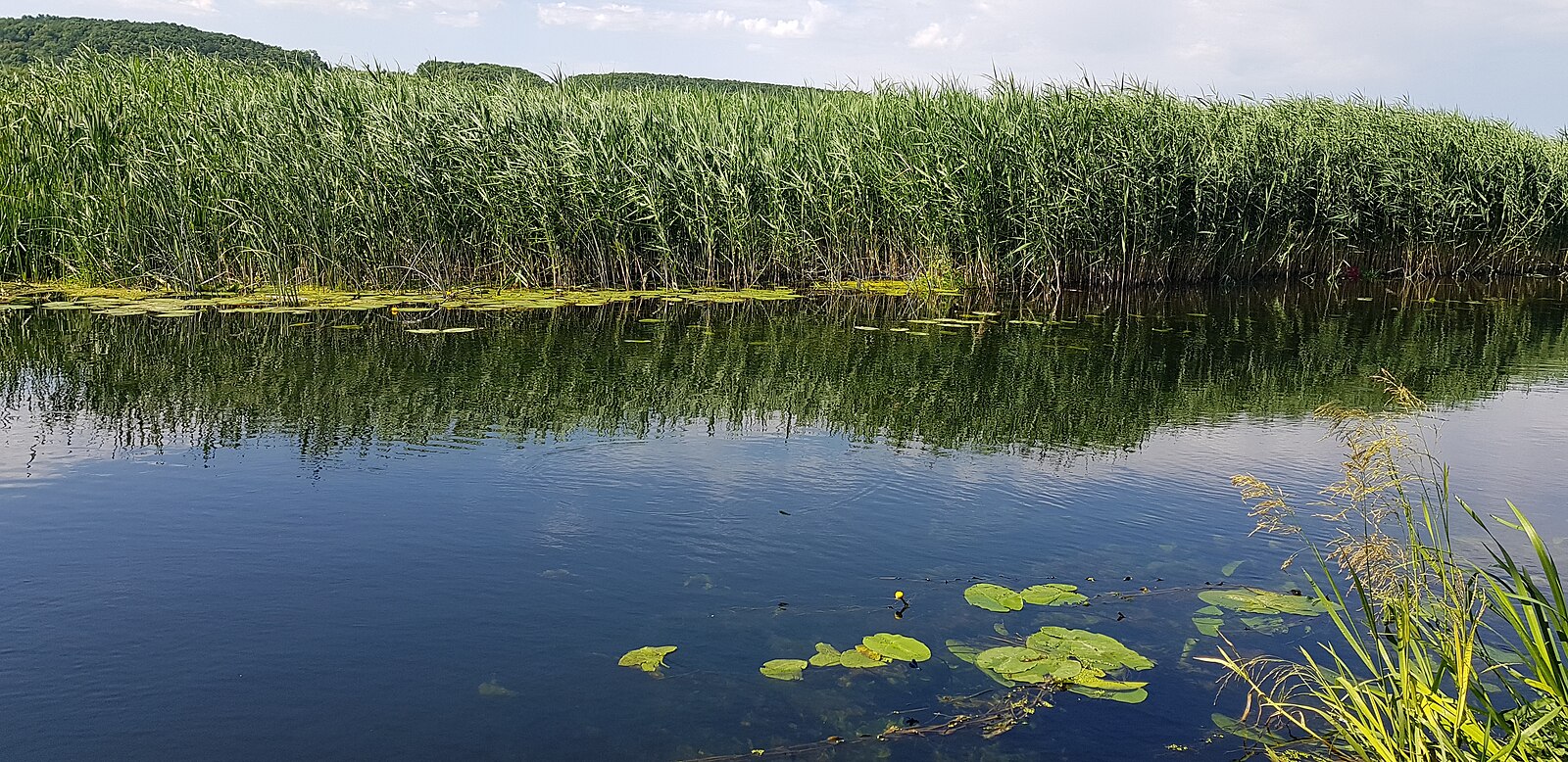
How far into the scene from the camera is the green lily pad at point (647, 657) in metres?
3.66

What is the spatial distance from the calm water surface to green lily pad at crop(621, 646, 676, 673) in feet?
0.11

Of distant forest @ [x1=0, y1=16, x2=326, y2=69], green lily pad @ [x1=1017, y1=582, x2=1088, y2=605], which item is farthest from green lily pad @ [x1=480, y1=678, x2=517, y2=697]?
distant forest @ [x1=0, y1=16, x2=326, y2=69]

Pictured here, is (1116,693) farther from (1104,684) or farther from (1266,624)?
(1266,624)

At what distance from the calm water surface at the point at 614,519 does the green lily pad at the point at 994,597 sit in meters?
0.06

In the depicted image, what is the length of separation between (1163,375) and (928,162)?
5153 millimetres

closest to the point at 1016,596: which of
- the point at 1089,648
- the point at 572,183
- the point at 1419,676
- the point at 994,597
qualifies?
the point at 994,597

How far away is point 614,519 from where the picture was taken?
521 centimetres

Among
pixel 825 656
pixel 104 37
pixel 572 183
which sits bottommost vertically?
pixel 825 656

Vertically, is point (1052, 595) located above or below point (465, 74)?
below

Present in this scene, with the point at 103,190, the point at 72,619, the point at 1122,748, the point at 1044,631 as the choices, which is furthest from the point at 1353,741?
the point at 103,190

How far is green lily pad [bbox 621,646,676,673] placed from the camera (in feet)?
12.0

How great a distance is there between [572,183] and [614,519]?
823cm

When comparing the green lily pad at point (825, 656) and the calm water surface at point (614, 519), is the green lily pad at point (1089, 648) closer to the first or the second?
the calm water surface at point (614, 519)

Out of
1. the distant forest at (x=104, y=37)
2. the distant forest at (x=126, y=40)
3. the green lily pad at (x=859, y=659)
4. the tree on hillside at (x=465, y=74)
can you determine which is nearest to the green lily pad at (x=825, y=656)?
the green lily pad at (x=859, y=659)
